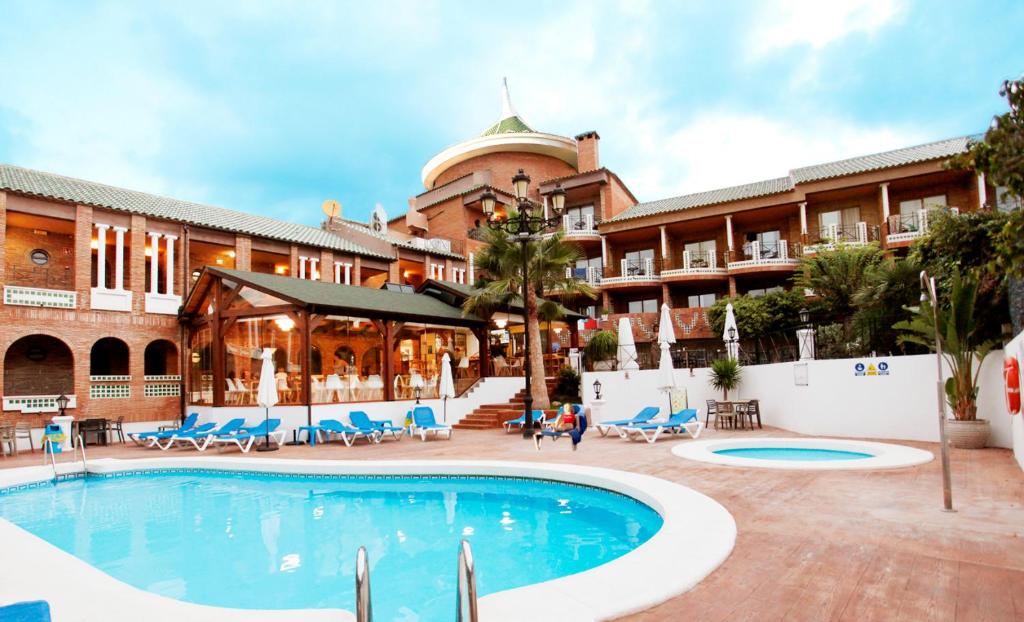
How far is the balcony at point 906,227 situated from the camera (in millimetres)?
23422

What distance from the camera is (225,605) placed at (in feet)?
17.0

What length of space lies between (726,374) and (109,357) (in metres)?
21.8

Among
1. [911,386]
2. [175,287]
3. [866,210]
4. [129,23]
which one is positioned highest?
[129,23]

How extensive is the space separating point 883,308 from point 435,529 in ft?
40.5

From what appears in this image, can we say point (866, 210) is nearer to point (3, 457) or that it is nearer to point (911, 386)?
point (911, 386)

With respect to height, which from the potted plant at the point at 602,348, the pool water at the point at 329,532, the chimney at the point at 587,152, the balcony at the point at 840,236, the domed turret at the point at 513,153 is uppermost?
the domed turret at the point at 513,153

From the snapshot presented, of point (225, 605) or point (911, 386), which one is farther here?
point (911, 386)

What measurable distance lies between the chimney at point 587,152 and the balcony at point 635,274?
7453mm

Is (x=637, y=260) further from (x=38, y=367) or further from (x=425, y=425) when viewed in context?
(x=38, y=367)

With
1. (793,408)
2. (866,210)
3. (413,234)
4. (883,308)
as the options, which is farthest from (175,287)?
(866,210)

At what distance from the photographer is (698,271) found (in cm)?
2783

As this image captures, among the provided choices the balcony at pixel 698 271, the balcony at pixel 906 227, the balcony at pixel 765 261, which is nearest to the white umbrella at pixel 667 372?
the balcony at pixel 765 261

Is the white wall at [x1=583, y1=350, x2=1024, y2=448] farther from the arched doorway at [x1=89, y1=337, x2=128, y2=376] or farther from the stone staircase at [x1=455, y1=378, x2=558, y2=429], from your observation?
the arched doorway at [x1=89, y1=337, x2=128, y2=376]

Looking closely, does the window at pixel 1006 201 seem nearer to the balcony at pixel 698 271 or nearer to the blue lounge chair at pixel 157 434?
the balcony at pixel 698 271
